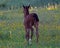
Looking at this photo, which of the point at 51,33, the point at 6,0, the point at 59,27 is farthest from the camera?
the point at 6,0

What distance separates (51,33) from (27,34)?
2.40m

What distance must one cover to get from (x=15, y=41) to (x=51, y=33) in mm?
2573

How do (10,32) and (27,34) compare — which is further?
(10,32)

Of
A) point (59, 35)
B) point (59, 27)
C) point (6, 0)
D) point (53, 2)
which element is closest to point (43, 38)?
point (59, 35)

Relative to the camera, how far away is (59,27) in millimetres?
19766

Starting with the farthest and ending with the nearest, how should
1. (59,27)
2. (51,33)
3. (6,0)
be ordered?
(6,0)
(59,27)
(51,33)

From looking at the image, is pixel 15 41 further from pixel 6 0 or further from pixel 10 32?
pixel 6 0

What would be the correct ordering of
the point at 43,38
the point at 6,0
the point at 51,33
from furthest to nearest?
1. the point at 6,0
2. the point at 51,33
3. the point at 43,38

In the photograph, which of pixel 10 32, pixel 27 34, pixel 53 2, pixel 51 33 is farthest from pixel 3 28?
pixel 53 2

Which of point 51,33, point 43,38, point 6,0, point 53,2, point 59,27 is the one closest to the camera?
point 43,38

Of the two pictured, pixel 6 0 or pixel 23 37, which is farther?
pixel 6 0

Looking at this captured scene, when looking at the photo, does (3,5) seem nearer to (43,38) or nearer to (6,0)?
(6,0)

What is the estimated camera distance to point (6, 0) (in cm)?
4328

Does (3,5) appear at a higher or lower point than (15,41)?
lower
